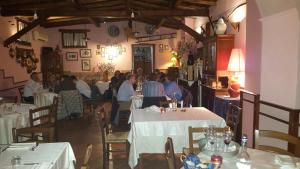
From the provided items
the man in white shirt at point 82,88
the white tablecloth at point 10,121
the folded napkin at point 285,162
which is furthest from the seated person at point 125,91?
the folded napkin at point 285,162

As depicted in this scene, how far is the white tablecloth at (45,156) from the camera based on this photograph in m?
2.07

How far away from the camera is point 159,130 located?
346cm

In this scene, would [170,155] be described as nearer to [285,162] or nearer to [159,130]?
[285,162]

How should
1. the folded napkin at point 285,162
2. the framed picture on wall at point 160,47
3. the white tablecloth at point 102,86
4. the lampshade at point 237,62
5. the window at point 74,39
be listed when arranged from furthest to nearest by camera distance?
1. the framed picture on wall at point 160,47
2. the window at point 74,39
3. the white tablecloth at point 102,86
4. the lampshade at point 237,62
5. the folded napkin at point 285,162

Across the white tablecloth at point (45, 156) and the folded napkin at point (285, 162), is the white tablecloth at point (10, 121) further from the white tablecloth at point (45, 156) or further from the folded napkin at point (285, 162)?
the folded napkin at point (285, 162)

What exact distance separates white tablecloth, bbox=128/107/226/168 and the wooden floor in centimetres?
48

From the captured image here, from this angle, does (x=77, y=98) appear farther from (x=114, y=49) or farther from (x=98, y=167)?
(x=114, y=49)

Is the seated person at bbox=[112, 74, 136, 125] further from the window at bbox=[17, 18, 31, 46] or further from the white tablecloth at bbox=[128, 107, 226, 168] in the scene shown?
the window at bbox=[17, 18, 31, 46]

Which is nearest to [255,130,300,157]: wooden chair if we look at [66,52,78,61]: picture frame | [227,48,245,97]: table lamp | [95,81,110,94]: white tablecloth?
[227,48,245,97]: table lamp

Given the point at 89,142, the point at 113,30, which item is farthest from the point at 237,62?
the point at 113,30

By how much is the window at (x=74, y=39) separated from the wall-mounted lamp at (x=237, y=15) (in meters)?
7.58

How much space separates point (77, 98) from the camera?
22.9 ft

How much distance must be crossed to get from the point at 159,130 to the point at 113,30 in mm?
9248

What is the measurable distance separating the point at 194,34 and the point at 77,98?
3.56 metres
